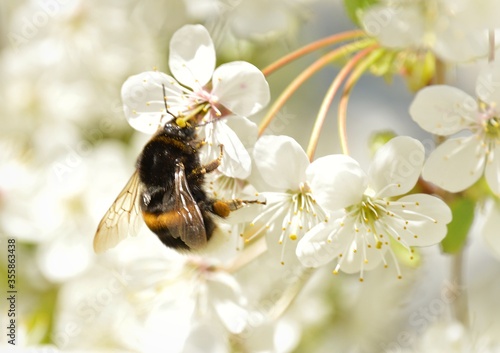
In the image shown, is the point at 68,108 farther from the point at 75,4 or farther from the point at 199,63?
the point at 199,63

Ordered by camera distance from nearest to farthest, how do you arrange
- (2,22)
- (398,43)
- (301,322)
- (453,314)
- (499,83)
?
(499,83), (398,43), (453,314), (301,322), (2,22)

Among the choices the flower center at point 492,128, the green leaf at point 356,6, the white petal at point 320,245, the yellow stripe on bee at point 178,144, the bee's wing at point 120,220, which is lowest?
the bee's wing at point 120,220

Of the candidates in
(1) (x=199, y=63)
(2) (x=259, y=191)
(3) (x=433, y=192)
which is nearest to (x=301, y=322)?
(3) (x=433, y=192)

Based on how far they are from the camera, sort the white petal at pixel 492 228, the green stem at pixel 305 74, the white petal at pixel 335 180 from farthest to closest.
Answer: the white petal at pixel 492 228 → the green stem at pixel 305 74 → the white petal at pixel 335 180

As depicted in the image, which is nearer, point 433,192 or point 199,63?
point 199,63

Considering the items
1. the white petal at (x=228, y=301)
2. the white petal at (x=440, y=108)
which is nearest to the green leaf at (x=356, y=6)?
the white petal at (x=440, y=108)

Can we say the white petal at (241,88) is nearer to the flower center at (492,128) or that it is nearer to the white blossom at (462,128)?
the white blossom at (462,128)

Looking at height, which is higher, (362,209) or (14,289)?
(362,209)
